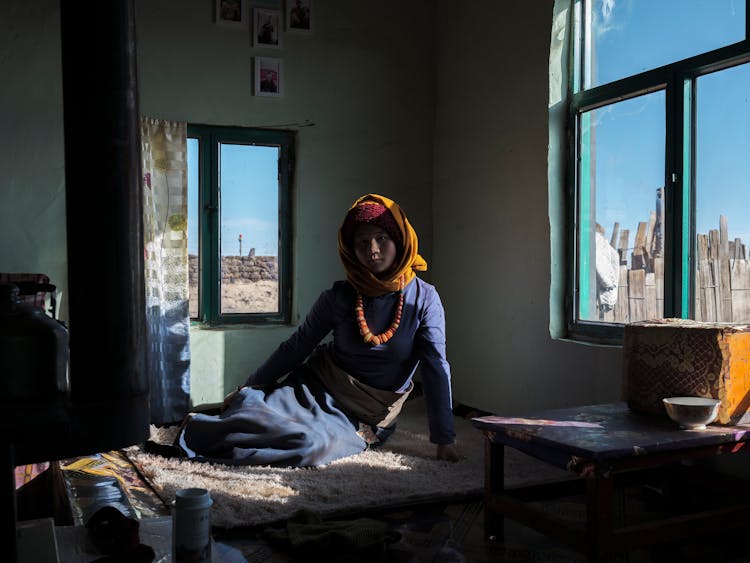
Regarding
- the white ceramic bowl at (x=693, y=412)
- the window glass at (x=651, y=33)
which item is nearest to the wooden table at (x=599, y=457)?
the white ceramic bowl at (x=693, y=412)

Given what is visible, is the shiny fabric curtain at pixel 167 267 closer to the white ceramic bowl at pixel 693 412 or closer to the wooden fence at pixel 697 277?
the wooden fence at pixel 697 277

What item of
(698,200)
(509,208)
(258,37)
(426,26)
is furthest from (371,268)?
(426,26)

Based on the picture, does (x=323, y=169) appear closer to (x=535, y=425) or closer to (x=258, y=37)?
(x=258, y=37)

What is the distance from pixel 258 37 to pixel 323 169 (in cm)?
84

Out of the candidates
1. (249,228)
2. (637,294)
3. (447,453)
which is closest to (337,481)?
(447,453)

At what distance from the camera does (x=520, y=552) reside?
209 cm

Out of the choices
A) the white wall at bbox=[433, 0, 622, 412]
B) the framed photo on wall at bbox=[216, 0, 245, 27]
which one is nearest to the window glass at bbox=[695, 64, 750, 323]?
the white wall at bbox=[433, 0, 622, 412]

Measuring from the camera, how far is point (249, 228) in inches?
167

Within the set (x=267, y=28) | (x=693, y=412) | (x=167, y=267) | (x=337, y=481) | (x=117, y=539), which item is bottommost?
(x=337, y=481)

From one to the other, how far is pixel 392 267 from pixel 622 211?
1.07m

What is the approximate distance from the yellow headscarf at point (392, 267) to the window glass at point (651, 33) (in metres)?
1.18

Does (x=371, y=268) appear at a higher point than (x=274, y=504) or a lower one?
higher

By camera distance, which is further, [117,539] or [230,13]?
[230,13]

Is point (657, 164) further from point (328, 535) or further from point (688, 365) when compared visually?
point (328, 535)
